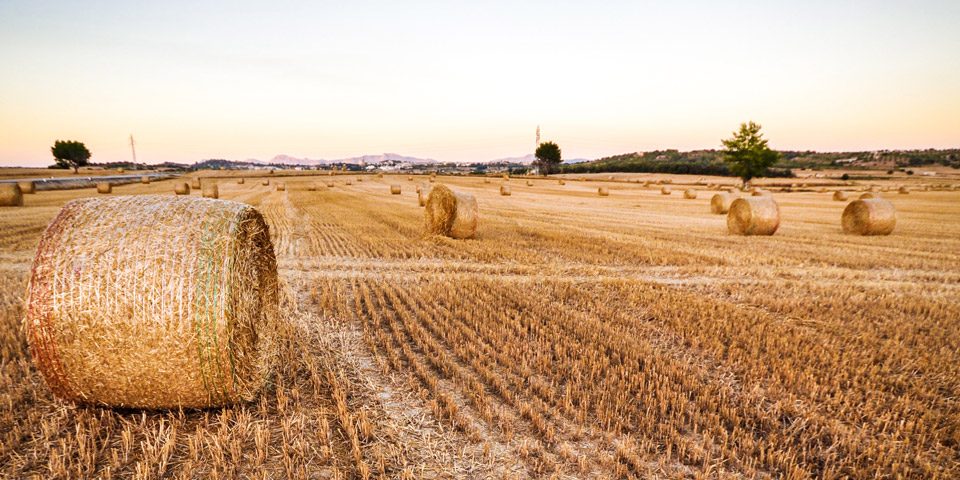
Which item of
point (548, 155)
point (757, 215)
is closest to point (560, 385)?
point (757, 215)

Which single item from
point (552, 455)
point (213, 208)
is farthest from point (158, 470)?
point (552, 455)

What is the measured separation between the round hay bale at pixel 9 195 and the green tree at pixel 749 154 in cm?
6656

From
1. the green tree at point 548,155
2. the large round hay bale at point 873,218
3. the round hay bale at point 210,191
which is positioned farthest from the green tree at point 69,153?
the large round hay bale at point 873,218

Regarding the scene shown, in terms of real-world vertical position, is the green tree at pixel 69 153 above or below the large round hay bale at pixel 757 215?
above

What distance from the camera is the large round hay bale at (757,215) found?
1583 centimetres

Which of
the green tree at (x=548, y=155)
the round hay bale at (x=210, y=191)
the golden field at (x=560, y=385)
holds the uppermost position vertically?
the green tree at (x=548, y=155)

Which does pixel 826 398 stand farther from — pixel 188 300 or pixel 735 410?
pixel 188 300

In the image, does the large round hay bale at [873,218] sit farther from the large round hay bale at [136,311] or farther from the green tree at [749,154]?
the green tree at [749,154]

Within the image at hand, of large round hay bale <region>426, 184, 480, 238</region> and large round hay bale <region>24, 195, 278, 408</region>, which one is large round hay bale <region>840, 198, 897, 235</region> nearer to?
large round hay bale <region>426, 184, 480, 238</region>

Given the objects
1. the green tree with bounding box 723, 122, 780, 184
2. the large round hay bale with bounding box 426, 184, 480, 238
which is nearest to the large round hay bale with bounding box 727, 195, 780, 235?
the large round hay bale with bounding box 426, 184, 480, 238

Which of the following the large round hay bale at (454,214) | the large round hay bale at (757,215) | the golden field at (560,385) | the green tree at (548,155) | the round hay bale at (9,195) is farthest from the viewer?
the green tree at (548,155)

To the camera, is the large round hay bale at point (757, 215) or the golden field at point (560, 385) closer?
the golden field at point (560, 385)

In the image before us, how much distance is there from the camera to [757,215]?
1581 centimetres

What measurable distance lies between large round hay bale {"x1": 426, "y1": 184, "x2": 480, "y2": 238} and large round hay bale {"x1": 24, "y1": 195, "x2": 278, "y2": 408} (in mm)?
10089
